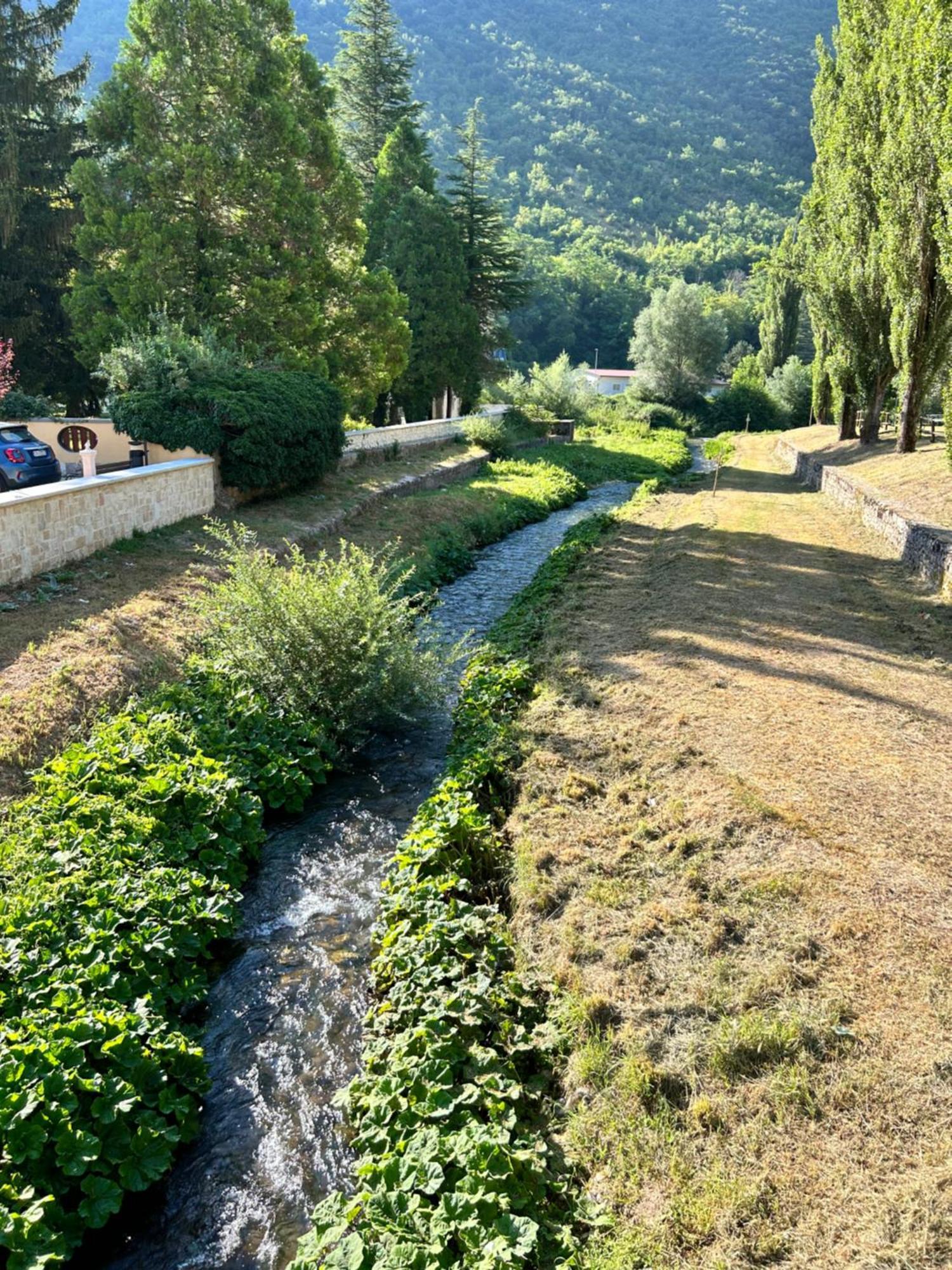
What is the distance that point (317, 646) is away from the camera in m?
8.12

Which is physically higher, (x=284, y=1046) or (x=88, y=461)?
(x=88, y=461)

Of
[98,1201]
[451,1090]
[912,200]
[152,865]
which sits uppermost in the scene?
[912,200]

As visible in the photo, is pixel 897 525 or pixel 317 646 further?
pixel 897 525

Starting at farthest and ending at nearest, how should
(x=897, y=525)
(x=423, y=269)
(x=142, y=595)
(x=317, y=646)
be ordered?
(x=423, y=269)
(x=897, y=525)
(x=142, y=595)
(x=317, y=646)

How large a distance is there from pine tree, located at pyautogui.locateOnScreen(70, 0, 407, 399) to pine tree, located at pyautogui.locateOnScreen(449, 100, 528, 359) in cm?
1475

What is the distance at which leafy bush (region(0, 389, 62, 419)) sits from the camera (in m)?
17.4

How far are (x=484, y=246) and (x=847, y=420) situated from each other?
53.1ft

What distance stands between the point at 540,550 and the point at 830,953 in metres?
13.8

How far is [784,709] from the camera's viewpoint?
7.40 m

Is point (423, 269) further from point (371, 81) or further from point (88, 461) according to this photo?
point (88, 461)

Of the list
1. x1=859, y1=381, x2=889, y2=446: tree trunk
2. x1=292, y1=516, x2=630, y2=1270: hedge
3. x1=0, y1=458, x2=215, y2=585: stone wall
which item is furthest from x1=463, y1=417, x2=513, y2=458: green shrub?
x1=292, y1=516, x2=630, y2=1270: hedge

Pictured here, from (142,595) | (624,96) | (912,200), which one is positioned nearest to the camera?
(142,595)

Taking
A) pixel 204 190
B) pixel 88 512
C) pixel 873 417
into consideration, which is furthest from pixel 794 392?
pixel 88 512

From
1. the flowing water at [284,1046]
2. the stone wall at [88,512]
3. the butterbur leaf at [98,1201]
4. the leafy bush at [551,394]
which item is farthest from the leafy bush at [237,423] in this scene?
the leafy bush at [551,394]
